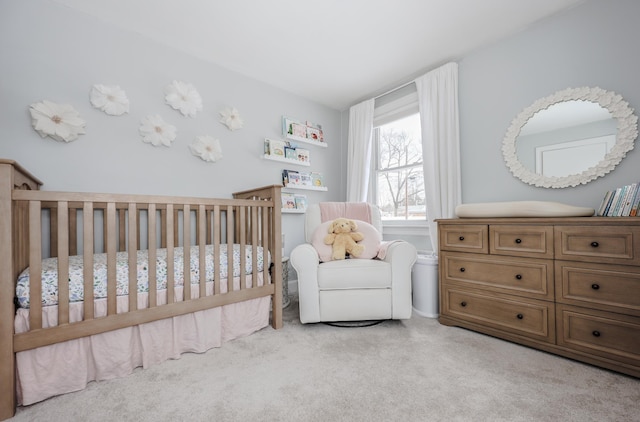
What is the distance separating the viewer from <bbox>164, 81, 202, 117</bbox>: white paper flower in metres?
2.34

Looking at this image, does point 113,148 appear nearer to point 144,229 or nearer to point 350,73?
point 144,229

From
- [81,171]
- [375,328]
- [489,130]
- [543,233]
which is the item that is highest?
[489,130]

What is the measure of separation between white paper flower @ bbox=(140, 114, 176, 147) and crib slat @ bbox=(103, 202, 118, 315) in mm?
1061

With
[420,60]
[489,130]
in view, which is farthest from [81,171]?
[489,130]

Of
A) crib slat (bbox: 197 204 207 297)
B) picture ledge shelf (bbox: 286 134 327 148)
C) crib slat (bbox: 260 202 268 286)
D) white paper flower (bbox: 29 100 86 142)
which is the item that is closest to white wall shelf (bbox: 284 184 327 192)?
picture ledge shelf (bbox: 286 134 327 148)

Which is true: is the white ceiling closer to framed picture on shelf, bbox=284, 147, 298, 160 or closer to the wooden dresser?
framed picture on shelf, bbox=284, 147, 298, 160

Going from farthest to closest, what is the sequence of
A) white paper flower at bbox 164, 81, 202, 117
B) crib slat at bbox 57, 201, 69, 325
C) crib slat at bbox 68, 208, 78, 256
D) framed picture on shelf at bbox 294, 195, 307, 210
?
framed picture on shelf at bbox 294, 195, 307, 210
white paper flower at bbox 164, 81, 202, 117
crib slat at bbox 68, 208, 78, 256
crib slat at bbox 57, 201, 69, 325

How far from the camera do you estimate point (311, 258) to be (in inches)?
79.2

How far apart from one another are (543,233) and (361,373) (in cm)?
138

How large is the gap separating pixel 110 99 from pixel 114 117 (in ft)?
0.42

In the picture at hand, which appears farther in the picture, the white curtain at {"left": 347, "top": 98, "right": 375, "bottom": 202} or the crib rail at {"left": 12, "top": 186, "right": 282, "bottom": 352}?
the white curtain at {"left": 347, "top": 98, "right": 375, "bottom": 202}

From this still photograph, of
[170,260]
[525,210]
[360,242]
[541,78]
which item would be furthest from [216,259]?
[541,78]

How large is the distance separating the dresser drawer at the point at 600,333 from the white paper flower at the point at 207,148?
9.26 ft

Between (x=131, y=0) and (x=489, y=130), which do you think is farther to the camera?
(x=489, y=130)
